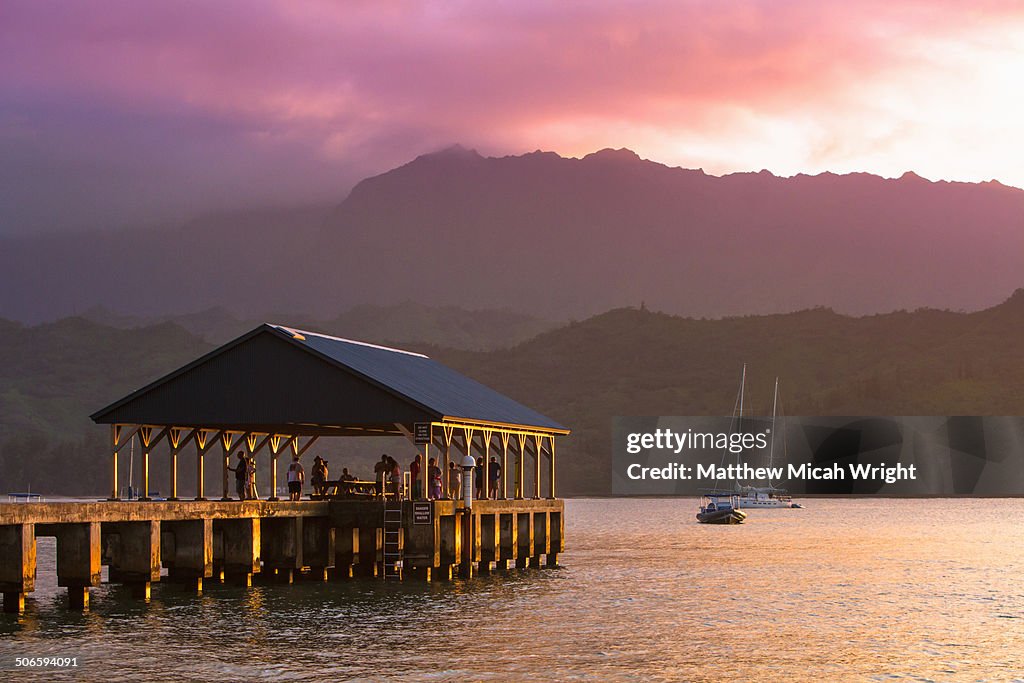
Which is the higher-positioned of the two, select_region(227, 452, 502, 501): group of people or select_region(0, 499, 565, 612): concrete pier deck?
select_region(227, 452, 502, 501): group of people

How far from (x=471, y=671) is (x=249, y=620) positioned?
10429 mm

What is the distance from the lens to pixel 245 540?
4831cm

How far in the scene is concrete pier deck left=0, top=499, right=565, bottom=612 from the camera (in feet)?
126

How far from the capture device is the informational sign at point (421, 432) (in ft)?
163

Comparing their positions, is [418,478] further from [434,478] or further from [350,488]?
[350,488]

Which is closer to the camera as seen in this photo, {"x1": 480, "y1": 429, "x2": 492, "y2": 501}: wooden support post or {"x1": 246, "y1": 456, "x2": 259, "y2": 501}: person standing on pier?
{"x1": 246, "y1": 456, "x2": 259, "y2": 501}: person standing on pier

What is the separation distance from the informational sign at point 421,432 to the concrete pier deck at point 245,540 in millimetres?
2225

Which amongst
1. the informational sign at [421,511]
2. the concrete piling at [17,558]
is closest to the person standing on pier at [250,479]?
the informational sign at [421,511]

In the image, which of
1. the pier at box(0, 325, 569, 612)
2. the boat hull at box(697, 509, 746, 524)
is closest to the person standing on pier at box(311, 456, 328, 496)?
the pier at box(0, 325, 569, 612)

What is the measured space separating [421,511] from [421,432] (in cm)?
296

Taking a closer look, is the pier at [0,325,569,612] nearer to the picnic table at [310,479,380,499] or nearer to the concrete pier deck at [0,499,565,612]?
the concrete pier deck at [0,499,565,612]

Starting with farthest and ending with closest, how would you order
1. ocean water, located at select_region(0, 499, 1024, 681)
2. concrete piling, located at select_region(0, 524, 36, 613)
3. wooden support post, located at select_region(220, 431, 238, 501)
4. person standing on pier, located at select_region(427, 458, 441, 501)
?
wooden support post, located at select_region(220, 431, 238, 501) < person standing on pier, located at select_region(427, 458, 441, 501) < concrete piling, located at select_region(0, 524, 36, 613) < ocean water, located at select_region(0, 499, 1024, 681)

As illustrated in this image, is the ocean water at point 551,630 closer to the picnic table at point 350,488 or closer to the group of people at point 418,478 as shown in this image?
the picnic table at point 350,488

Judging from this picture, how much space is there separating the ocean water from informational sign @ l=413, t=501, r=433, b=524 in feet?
8.48
